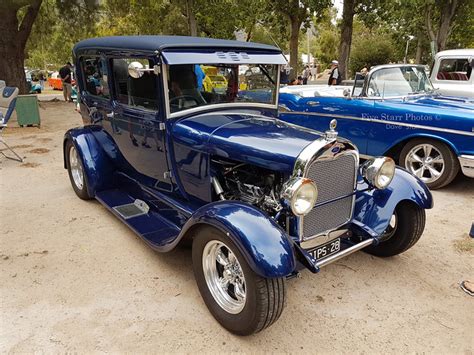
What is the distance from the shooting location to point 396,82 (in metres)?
6.29

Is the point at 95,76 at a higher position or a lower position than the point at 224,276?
higher

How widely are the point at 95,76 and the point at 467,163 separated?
16.5 ft

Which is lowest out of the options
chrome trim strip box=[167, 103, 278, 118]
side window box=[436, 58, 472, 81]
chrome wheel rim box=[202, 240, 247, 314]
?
chrome wheel rim box=[202, 240, 247, 314]

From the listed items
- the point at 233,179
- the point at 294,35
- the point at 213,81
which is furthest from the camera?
the point at 294,35

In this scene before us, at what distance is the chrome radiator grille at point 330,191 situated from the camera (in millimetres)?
2887

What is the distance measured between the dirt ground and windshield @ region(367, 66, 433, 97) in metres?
2.49

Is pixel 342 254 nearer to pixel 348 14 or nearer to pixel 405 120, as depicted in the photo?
pixel 405 120

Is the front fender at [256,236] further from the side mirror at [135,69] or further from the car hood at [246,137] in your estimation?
the side mirror at [135,69]

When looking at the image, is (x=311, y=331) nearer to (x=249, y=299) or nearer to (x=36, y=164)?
(x=249, y=299)

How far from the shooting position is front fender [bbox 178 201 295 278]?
7.61 ft

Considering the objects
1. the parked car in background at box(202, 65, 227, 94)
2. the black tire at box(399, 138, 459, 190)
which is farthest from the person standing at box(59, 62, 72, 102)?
the black tire at box(399, 138, 459, 190)

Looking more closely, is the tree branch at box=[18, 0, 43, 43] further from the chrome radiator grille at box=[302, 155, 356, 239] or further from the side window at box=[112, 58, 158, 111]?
the chrome radiator grille at box=[302, 155, 356, 239]

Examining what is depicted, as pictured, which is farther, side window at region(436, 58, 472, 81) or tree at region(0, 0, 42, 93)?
tree at region(0, 0, 42, 93)

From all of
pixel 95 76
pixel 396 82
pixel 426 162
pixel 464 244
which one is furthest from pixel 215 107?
pixel 396 82
